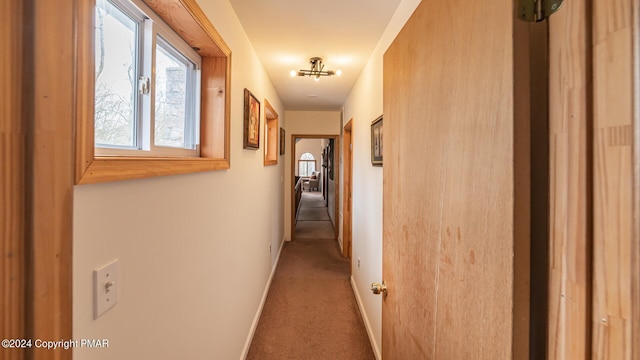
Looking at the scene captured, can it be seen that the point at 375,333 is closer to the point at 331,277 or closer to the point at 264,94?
the point at 331,277

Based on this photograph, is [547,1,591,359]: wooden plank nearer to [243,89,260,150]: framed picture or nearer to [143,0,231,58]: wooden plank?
[143,0,231,58]: wooden plank

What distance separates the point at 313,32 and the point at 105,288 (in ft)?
6.35

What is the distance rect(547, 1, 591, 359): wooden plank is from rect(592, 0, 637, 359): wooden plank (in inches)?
0.5

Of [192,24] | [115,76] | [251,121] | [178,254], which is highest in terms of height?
[192,24]

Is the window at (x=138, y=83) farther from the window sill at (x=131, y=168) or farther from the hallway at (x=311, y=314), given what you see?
the hallway at (x=311, y=314)

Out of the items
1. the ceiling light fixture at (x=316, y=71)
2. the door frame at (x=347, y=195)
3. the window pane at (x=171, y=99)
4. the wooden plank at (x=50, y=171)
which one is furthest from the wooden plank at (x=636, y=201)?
the door frame at (x=347, y=195)

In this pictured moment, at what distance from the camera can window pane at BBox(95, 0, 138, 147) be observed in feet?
2.65

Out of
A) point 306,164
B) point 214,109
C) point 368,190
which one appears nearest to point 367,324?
point 368,190

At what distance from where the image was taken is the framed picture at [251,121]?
6.77 feet

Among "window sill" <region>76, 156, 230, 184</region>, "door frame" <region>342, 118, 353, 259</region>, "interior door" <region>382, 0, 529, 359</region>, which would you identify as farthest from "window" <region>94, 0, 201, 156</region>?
"door frame" <region>342, 118, 353, 259</region>

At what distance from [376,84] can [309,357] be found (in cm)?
213

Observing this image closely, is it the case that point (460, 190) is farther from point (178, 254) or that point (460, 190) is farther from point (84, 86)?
point (178, 254)

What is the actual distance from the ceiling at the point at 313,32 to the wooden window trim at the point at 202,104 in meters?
0.47

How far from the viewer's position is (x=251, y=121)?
222cm
